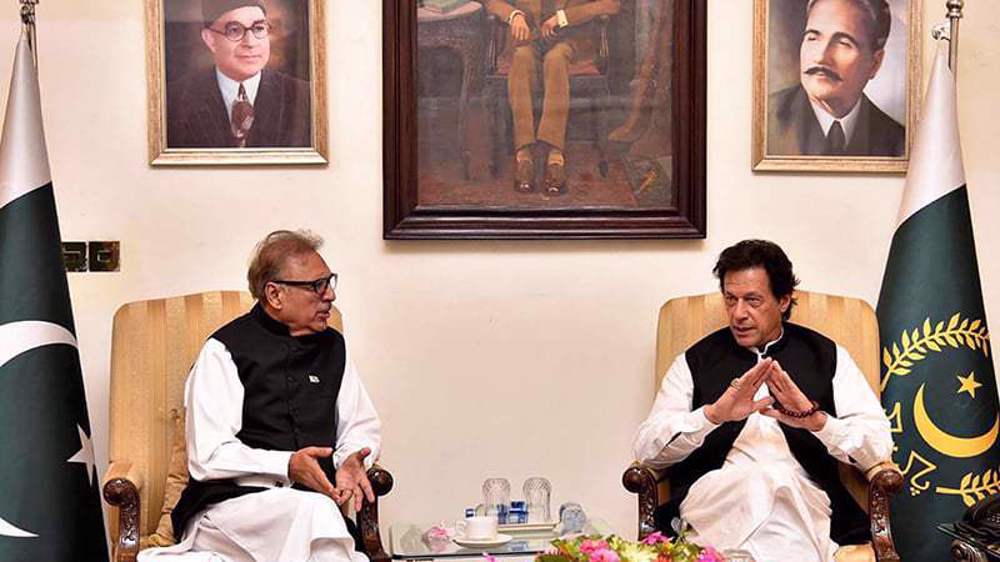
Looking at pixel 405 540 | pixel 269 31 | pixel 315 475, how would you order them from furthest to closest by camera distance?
pixel 269 31 → pixel 405 540 → pixel 315 475

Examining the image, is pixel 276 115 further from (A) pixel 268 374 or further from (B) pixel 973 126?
(B) pixel 973 126

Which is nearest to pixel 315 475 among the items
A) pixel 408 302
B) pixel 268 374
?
pixel 268 374

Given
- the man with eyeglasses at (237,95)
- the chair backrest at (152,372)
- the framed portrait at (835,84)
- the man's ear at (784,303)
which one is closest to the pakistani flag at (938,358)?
the framed portrait at (835,84)

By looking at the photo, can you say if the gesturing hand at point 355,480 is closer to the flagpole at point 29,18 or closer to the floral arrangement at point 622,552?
the floral arrangement at point 622,552

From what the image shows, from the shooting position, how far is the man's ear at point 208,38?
17.0ft

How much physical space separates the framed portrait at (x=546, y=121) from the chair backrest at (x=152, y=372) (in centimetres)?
77

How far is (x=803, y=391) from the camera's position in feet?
15.8

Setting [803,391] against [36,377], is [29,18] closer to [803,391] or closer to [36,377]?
[36,377]

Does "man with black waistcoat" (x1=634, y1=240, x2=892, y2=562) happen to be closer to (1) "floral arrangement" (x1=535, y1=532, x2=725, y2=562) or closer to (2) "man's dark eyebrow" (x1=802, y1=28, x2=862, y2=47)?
(2) "man's dark eyebrow" (x1=802, y1=28, x2=862, y2=47)

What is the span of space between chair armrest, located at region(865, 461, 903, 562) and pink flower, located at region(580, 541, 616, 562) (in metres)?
1.58

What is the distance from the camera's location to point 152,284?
528 cm

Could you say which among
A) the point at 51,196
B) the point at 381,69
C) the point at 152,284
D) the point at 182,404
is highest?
the point at 381,69

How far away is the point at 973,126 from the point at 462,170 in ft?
6.29

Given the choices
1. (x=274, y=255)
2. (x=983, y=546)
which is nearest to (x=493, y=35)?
(x=274, y=255)
